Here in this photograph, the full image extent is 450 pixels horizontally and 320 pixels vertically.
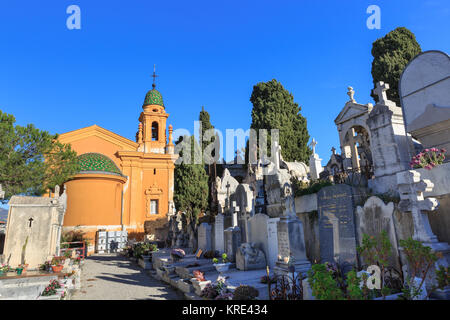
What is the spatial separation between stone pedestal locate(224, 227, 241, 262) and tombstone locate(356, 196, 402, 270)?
495 cm

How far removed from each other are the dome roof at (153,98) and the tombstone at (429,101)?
24.4m

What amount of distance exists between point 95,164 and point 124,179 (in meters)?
2.75

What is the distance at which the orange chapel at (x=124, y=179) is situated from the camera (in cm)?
2139

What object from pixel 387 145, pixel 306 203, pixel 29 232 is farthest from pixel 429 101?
pixel 29 232

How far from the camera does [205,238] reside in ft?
44.4

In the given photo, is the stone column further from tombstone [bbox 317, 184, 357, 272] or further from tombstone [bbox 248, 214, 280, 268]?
tombstone [bbox 248, 214, 280, 268]

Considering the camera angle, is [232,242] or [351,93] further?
[351,93]

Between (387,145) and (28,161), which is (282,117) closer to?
(387,145)

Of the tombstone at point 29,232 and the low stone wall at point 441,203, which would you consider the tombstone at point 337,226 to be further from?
the tombstone at point 29,232

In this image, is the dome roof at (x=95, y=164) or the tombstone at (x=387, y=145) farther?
the dome roof at (x=95, y=164)

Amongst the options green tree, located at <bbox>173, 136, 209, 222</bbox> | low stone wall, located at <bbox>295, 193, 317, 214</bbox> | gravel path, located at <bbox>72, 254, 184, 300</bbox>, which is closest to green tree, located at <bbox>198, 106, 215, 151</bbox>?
green tree, located at <bbox>173, 136, 209, 222</bbox>

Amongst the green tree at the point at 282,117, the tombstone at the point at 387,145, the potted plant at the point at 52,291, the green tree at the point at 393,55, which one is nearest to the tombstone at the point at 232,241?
the tombstone at the point at 387,145
